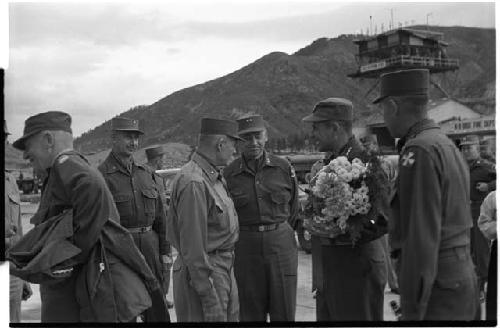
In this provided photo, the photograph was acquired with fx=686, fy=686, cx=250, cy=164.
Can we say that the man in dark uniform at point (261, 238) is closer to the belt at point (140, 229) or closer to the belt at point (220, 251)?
the belt at point (220, 251)

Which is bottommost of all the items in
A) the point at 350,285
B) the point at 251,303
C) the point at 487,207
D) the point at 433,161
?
the point at 251,303

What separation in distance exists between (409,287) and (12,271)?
219cm

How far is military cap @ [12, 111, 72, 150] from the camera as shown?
406cm

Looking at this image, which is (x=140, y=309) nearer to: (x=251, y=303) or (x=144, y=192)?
(x=251, y=303)

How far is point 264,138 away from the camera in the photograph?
17.6 ft

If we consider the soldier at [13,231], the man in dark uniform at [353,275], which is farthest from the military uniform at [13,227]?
the man in dark uniform at [353,275]

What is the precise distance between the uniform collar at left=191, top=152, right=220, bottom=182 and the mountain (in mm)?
637

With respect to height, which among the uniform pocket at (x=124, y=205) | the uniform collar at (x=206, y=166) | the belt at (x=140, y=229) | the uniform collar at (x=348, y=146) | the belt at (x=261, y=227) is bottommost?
the belt at (x=140, y=229)

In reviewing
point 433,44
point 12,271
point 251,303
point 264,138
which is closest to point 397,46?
point 433,44

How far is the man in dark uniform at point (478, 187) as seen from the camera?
16.3 ft

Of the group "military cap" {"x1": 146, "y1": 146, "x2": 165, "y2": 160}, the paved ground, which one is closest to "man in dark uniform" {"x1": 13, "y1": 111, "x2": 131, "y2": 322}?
the paved ground

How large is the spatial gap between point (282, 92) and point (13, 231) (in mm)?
2292

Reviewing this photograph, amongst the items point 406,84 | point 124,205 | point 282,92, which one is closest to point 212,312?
point 406,84

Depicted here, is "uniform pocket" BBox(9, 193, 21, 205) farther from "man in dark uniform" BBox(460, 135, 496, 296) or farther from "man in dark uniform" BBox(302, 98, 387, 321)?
"man in dark uniform" BBox(460, 135, 496, 296)
